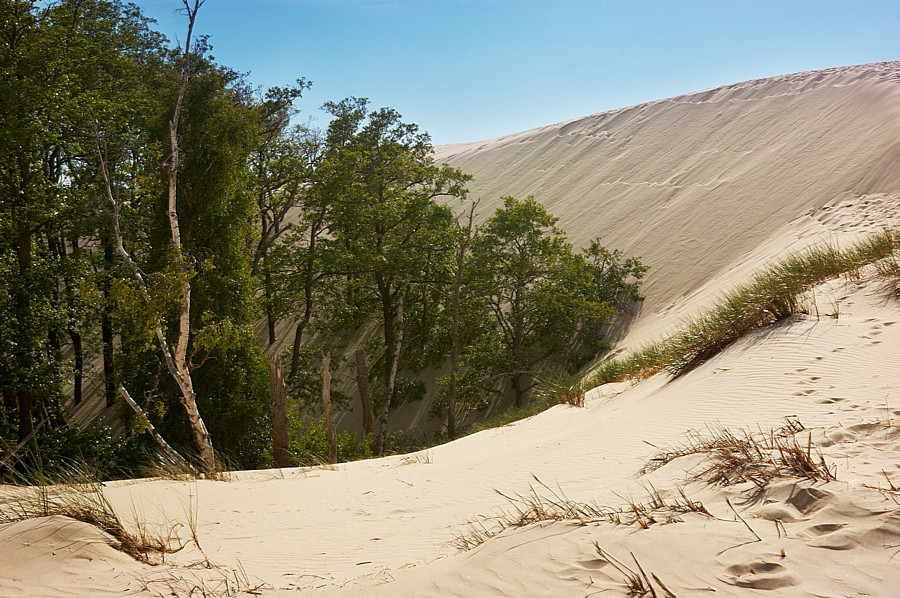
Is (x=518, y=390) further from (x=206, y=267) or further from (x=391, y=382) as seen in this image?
(x=206, y=267)

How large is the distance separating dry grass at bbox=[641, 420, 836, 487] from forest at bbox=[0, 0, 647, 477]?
6865mm

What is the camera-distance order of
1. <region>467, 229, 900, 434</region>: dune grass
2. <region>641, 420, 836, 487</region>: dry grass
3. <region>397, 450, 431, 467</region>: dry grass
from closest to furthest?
<region>641, 420, 836, 487</region>: dry grass
<region>467, 229, 900, 434</region>: dune grass
<region>397, 450, 431, 467</region>: dry grass

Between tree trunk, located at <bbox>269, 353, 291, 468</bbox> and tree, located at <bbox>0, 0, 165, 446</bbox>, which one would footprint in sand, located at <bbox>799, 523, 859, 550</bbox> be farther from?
tree, located at <bbox>0, 0, 165, 446</bbox>

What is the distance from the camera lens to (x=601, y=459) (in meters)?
5.46

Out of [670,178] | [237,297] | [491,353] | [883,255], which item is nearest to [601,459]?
[883,255]

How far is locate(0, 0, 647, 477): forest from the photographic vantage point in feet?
37.5

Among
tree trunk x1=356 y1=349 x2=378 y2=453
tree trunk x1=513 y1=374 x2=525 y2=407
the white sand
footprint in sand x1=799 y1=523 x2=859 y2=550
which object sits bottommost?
tree trunk x1=513 y1=374 x2=525 y2=407

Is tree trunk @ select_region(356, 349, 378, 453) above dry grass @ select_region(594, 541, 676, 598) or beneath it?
beneath

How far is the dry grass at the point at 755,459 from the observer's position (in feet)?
10.9

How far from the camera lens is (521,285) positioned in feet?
60.3

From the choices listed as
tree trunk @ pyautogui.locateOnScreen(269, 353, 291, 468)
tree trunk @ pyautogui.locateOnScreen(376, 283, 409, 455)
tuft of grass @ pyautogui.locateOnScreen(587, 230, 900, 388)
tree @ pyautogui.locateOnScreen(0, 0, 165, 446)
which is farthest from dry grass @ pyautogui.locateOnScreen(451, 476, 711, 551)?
tree trunk @ pyautogui.locateOnScreen(376, 283, 409, 455)

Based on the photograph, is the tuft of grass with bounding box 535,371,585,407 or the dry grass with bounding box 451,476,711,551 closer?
the dry grass with bounding box 451,476,711,551

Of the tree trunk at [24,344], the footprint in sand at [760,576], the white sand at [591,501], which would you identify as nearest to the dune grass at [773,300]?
the white sand at [591,501]

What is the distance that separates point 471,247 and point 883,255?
462 inches
